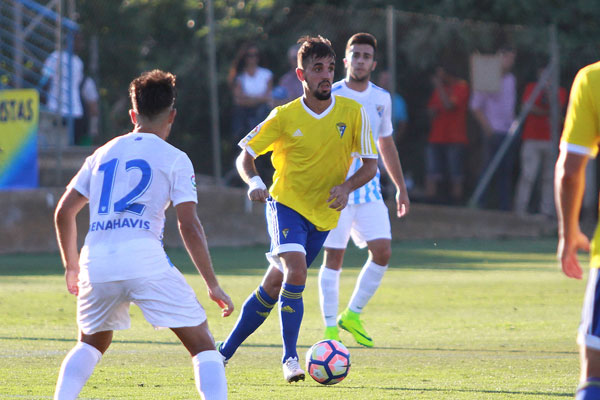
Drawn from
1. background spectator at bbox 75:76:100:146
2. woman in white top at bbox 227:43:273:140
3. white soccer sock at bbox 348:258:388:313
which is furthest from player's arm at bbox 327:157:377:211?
background spectator at bbox 75:76:100:146

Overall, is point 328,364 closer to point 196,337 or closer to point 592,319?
point 196,337

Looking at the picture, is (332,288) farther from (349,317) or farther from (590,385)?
(590,385)

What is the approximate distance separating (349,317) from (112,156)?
3.89m

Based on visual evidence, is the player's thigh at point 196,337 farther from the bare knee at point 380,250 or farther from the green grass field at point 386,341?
the bare knee at point 380,250

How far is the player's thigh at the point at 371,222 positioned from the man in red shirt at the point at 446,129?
9.13 metres

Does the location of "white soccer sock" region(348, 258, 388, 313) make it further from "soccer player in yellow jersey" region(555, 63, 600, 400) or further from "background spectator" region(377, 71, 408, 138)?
"background spectator" region(377, 71, 408, 138)

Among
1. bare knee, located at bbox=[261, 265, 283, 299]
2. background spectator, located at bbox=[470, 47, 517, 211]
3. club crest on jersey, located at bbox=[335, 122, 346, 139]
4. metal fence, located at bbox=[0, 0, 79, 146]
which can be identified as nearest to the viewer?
bare knee, located at bbox=[261, 265, 283, 299]

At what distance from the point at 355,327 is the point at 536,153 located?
10.5m

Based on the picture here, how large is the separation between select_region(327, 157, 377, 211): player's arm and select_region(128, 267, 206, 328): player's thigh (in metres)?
2.19

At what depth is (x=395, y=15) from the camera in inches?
709

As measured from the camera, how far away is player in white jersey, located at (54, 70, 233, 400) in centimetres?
505

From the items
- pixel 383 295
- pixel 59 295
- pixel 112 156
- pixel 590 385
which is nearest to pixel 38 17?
pixel 59 295

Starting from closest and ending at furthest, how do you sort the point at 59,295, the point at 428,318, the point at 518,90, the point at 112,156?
the point at 112,156
the point at 428,318
the point at 59,295
the point at 518,90

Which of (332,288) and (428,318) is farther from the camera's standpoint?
(428,318)
